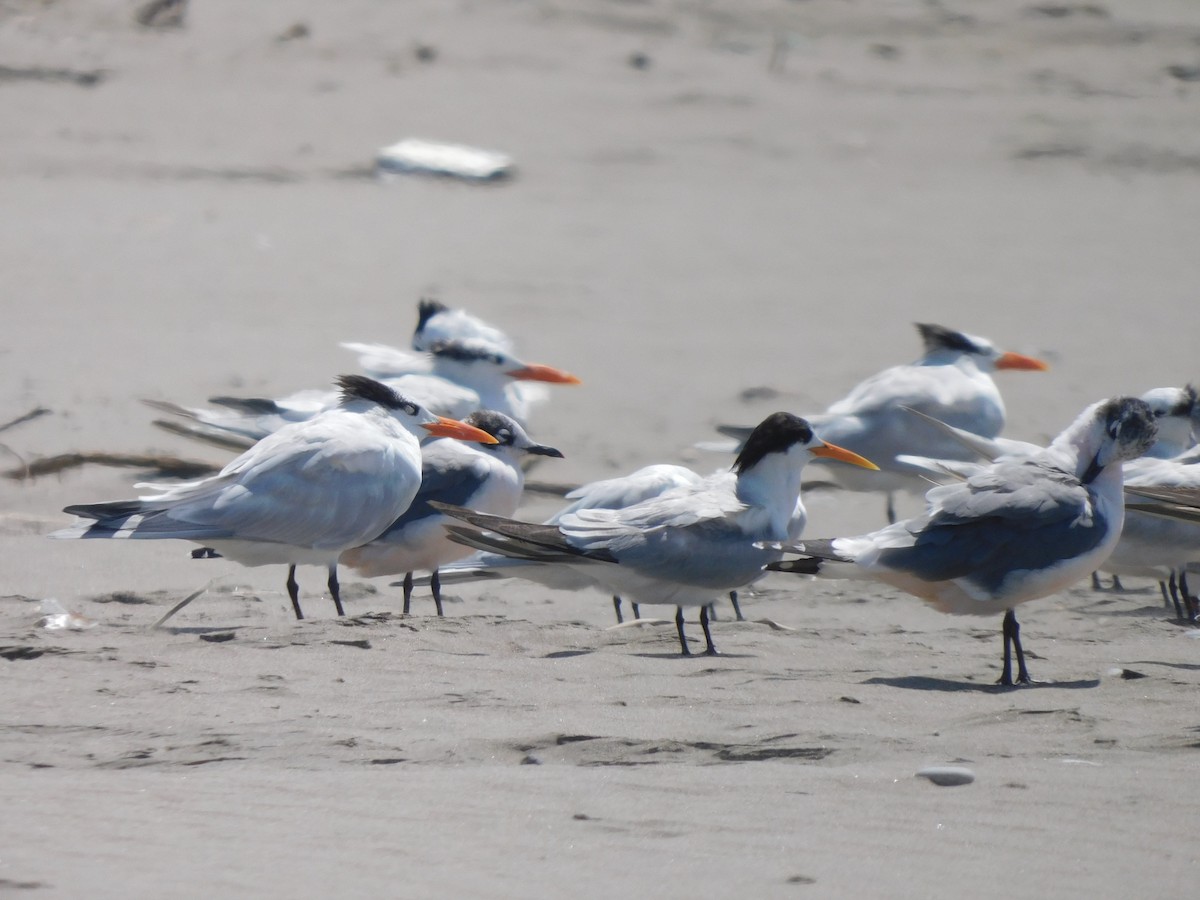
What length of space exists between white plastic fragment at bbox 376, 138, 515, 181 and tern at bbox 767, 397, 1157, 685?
8.37 m

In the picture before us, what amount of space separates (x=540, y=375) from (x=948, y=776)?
501 cm

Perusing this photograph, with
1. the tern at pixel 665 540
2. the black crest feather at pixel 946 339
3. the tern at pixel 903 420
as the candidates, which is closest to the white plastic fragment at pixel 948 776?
the tern at pixel 665 540

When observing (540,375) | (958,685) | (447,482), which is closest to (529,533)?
(447,482)

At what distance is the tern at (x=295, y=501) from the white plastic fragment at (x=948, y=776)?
8.36 feet

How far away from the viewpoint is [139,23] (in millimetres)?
15438

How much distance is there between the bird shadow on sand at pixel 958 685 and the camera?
469cm

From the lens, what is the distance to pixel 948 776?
12.0 feet

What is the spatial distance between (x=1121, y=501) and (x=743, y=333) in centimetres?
517

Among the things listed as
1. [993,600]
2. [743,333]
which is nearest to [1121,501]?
[993,600]

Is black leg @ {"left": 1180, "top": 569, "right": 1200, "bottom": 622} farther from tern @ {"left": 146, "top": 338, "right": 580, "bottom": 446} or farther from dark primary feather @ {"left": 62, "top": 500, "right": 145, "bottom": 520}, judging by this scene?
dark primary feather @ {"left": 62, "top": 500, "right": 145, "bottom": 520}

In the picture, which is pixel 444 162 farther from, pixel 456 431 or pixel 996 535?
pixel 996 535

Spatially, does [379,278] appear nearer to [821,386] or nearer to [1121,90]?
[821,386]

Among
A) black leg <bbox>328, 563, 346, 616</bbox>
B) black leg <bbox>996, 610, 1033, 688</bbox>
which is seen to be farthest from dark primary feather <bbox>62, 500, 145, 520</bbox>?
black leg <bbox>996, 610, 1033, 688</bbox>

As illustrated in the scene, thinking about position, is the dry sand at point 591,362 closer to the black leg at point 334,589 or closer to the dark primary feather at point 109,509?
the black leg at point 334,589
